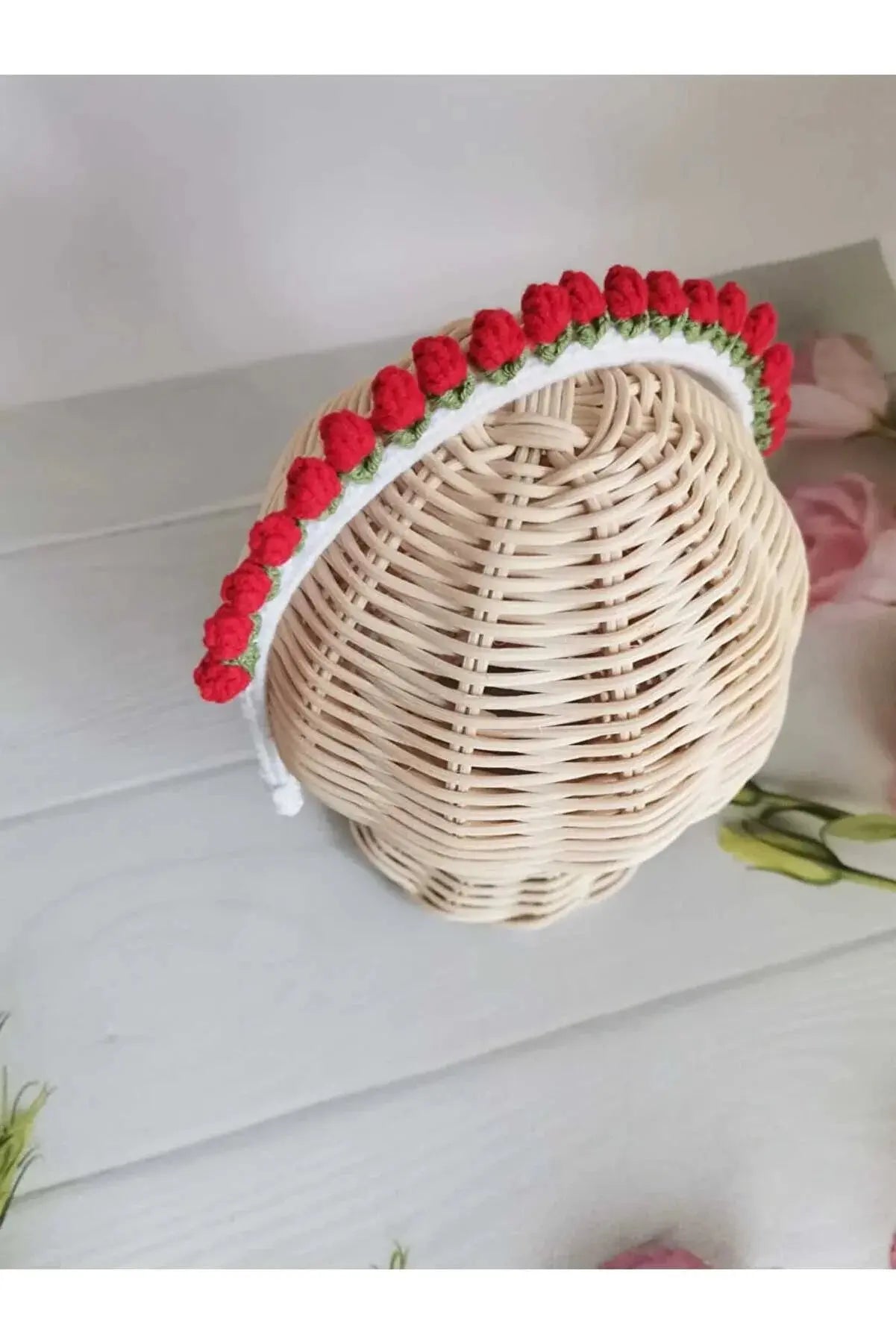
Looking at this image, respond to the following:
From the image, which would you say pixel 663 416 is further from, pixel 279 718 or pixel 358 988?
pixel 358 988

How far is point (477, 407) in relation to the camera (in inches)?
18.3

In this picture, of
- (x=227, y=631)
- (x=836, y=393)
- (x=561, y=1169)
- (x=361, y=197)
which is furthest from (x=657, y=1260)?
(x=361, y=197)

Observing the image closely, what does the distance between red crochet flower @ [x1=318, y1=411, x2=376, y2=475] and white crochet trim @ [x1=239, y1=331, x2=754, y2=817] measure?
0.03 ft

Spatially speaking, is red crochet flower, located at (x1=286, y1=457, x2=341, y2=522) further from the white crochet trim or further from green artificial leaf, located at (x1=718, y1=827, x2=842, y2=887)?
green artificial leaf, located at (x1=718, y1=827, x2=842, y2=887)

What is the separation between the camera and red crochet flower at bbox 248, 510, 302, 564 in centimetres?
47

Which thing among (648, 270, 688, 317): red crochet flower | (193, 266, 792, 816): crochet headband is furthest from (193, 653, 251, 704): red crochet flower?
(648, 270, 688, 317): red crochet flower

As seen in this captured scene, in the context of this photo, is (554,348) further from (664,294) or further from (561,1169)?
(561,1169)

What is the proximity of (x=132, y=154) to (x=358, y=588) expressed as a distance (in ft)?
1.60

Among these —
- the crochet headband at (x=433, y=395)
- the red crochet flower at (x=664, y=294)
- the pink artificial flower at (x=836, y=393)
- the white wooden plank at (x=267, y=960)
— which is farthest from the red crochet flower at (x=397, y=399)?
the pink artificial flower at (x=836, y=393)

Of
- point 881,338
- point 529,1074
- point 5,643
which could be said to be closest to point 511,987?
point 529,1074

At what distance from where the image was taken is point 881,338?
959 mm

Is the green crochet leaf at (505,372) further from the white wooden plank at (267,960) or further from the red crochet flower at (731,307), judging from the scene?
the white wooden plank at (267,960)

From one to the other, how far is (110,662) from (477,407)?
17.7 inches

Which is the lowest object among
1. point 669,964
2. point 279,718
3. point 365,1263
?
point 365,1263
